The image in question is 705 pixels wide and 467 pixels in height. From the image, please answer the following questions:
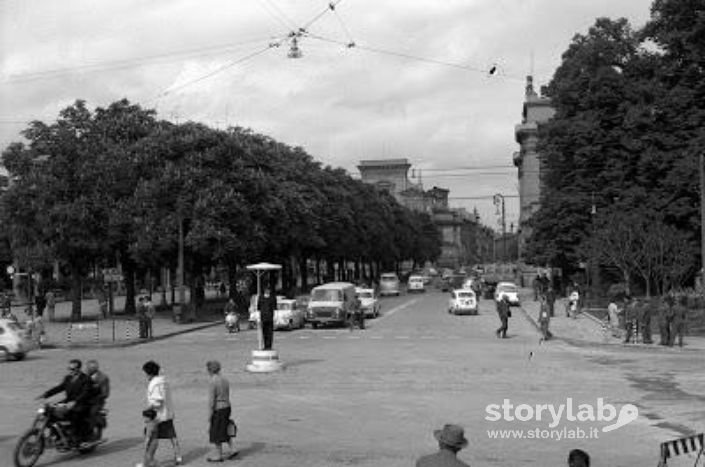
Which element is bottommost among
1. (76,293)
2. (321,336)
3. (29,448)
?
(321,336)

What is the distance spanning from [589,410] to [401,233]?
386 ft

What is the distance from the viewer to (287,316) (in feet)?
151

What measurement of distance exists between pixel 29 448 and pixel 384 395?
8.53 m

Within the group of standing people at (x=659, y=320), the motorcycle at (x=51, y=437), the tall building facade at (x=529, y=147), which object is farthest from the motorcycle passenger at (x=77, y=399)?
the tall building facade at (x=529, y=147)

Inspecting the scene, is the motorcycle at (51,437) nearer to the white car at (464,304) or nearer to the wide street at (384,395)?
the wide street at (384,395)

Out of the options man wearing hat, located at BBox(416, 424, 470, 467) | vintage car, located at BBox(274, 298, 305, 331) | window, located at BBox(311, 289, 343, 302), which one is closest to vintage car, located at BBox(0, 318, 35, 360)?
vintage car, located at BBox(274, 298, 305, 331)

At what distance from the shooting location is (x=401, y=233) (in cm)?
13475

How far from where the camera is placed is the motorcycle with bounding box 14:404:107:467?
1277 cm

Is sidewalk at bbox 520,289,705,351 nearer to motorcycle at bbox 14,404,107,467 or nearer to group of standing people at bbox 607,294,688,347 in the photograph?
group of standing people at bbox 607,294,688,347

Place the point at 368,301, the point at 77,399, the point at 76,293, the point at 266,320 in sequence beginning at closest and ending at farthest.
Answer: the point at 77,399 → the point at 266,320 → the point at 76,293 → the point at 368,301

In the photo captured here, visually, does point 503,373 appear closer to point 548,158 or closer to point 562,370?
point 562,370

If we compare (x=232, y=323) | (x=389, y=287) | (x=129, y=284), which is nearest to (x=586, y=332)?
(x=232, y=323)

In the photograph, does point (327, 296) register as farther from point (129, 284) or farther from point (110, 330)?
point (129, 284)

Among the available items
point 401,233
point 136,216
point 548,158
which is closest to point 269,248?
point 136,216
